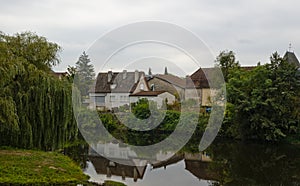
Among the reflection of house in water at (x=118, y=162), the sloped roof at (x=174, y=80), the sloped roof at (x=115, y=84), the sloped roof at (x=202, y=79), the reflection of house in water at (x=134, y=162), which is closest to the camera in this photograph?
the reflection of house in water at (x=118, y=162)

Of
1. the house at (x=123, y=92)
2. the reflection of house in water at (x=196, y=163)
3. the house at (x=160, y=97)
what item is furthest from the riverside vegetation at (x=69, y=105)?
the reflection of house in water at (x=196, y=163)

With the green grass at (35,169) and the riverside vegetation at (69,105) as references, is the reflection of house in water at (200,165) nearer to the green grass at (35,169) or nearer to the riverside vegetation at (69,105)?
the green grass at (35,169)

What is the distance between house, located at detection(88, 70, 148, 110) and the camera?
27283 millimetres

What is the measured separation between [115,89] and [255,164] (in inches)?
617

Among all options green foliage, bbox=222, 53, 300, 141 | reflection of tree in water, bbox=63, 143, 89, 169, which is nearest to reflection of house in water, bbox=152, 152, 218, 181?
reflection of tree in water, bbox=63, 143, 89, 169

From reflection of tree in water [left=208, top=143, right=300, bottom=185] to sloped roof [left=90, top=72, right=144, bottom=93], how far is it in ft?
30.5

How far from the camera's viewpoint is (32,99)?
12.6m

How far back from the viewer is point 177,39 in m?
14.3

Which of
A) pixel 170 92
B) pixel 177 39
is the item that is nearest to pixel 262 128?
pixel 170 92

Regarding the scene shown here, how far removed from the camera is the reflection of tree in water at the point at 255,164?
12500 millimetres

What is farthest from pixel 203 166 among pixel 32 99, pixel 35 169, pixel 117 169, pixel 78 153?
pixel 32 99

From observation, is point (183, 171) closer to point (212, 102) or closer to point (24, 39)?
point (24, 39)

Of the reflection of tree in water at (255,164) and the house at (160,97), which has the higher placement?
the house at (160,97)

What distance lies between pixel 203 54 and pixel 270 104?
29.3ft
